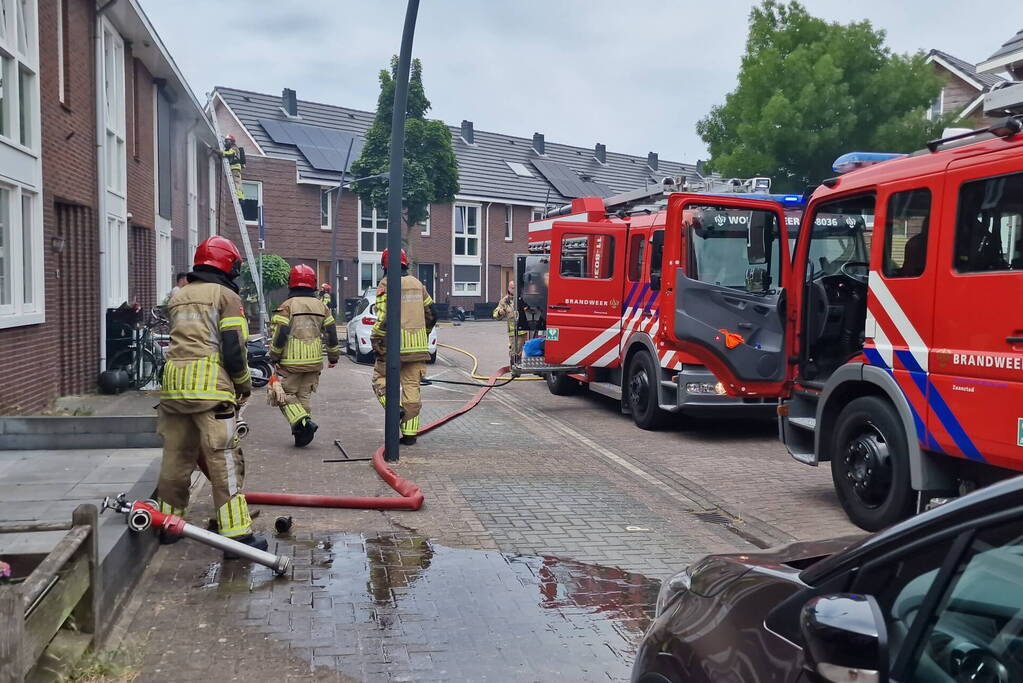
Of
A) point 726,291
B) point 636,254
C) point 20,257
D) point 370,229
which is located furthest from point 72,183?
point 370,229

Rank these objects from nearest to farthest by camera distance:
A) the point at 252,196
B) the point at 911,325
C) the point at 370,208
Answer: the point at 911,325, the point at 252,196, the point at 370,208

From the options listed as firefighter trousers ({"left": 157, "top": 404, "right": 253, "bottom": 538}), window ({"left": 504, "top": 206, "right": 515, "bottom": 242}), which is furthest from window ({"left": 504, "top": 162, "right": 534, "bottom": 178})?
firefighter trousers ({"left": 157, "top": 404, "right": 253, "bottom": 538})

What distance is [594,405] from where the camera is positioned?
14.1 meters

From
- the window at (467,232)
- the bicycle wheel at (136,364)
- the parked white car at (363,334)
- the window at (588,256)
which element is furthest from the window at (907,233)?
the window at (467,232)

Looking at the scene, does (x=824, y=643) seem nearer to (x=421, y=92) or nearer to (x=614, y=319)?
(x=614, y=319)

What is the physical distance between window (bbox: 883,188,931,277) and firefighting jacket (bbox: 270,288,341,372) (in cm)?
552

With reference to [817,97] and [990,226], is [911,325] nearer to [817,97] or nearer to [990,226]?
[990,226]

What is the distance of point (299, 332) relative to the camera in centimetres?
991

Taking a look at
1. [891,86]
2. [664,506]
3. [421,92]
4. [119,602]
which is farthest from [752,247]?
[421,92]

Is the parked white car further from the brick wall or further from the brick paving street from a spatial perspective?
the brick paving street

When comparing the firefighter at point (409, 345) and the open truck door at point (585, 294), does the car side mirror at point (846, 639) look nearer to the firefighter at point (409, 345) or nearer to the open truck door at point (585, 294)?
the firefighter at point (409, 345)

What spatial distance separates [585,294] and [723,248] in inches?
125

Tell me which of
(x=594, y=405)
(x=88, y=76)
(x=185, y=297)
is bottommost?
(x=594, y=405)

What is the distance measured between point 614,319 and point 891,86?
40.3 ft
